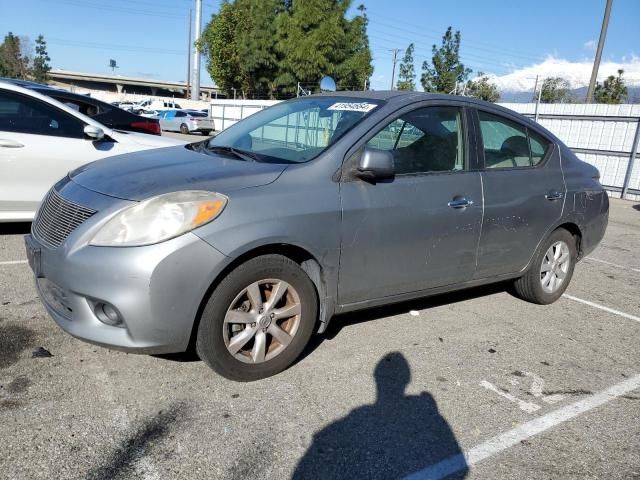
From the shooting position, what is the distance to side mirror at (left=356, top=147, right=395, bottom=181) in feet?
10.6

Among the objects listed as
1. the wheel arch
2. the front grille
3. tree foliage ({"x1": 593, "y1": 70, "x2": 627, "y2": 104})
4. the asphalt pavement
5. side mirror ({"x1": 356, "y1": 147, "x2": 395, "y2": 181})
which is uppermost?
tree foliage ({"x1": 593, "y1": 70, "x2": 627, "y2": 104})

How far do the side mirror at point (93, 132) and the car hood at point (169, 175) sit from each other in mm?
2270

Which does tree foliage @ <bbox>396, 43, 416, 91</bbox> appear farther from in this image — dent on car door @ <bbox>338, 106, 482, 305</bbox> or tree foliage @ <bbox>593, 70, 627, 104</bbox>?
dent on car door @ <bbox>338, 106, 482, 305</bbox>

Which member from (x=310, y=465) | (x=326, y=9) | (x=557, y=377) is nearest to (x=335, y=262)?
(x=310, y=465)

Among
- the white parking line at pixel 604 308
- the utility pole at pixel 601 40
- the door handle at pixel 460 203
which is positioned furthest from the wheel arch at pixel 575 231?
the utility pole at pixel 601 40

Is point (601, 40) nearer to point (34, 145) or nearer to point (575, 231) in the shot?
point (575, 231)

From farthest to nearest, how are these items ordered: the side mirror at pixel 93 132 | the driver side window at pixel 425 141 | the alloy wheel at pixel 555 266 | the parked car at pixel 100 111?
the parked car at pixel 100 111 → the side mirror at pixel 93 132 → the alloy wheel at pixel 555 266 → the driver side window at pixel 425 141

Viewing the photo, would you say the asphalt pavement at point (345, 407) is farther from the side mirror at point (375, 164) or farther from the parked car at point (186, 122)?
the parked car at point (186, 122)

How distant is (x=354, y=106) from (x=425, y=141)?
0.56 metres

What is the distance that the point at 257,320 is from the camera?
3.07 m

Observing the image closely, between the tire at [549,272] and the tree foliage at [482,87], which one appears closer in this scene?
the tire at [549,272]

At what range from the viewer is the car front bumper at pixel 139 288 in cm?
270

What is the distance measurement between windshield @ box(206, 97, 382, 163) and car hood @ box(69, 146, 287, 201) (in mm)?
266

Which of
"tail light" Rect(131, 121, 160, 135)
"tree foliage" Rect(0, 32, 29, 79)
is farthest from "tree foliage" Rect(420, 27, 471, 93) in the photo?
"tree foliage" Rect(0, 32, 29, 79)
